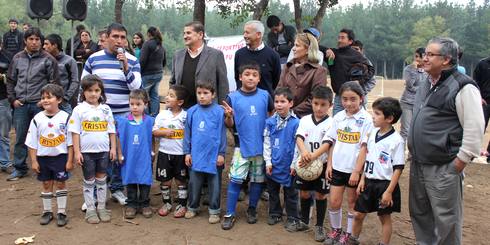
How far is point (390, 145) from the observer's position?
3998mm

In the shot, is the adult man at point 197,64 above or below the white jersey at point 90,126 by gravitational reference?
above

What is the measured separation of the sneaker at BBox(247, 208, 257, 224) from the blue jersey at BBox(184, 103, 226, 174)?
56cm

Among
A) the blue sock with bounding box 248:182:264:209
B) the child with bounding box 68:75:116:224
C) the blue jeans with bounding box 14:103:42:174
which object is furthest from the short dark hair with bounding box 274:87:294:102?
the blue jeans with bounding box 14:103:42:174

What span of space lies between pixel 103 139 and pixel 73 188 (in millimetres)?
1691

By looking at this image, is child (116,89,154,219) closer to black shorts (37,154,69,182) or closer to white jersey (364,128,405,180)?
black shorts (37,154,69,182)

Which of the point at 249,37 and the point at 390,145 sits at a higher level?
the point at 249,37

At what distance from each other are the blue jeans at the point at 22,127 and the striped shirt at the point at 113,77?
154 centimetres

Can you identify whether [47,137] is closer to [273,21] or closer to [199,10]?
[273,21]

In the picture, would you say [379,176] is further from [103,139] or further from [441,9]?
[441,9]

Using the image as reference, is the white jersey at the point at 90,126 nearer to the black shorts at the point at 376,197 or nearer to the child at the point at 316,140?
the child at the point at 316,140

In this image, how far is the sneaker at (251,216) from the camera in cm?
498

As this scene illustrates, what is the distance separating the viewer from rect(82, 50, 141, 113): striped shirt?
17.2ft

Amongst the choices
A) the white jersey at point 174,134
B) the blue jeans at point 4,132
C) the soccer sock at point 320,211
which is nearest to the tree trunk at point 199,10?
the blue jeans at point 4,132

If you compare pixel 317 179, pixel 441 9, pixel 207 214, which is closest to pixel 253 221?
pixel 207 214
